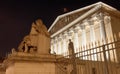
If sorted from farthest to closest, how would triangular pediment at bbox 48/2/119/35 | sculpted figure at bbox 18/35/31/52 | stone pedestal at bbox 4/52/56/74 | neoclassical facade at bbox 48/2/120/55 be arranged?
1. neoclassical facade at bbox 48/2/120/55
2. triangular pediment at bbox 48/2/119/35
3. sculpted figure at bbox 18/35/31/52
4. stone pedestal at bbox 4/52/56/74

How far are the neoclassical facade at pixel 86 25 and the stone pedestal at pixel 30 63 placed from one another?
1740 cm

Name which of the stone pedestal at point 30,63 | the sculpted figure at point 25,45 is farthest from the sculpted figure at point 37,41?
the stone pedestal at point 30,63

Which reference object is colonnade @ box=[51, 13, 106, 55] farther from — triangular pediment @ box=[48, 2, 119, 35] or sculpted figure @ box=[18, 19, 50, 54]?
sculpted figure @ box=[18, 19, 50, 54]

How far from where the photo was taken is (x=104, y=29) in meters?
A: 31.7

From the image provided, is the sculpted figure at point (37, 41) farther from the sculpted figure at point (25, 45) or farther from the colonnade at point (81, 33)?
the colonnade at point (81, 33)

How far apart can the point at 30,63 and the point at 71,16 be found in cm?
3203

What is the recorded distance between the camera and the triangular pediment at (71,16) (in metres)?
31.8

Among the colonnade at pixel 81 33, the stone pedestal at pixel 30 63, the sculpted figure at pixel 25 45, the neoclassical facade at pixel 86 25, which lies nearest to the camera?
the stone pedestal at pixel 30 63

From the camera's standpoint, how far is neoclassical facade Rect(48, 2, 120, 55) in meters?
31.9

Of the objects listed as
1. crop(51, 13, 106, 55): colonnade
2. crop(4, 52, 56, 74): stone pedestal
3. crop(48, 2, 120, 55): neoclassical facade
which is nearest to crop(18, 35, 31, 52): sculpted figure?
crop(4, 52, 56, 74): stone pedestal

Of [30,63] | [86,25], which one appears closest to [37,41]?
[30,63]

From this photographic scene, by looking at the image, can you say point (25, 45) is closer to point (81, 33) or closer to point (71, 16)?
point (81, 33)

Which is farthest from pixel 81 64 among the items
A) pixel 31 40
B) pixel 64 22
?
pixel 64 22

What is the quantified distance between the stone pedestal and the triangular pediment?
78.3 ft
